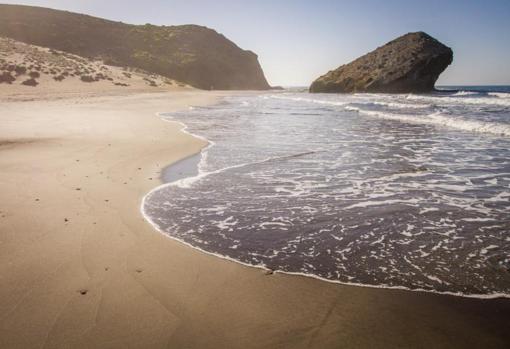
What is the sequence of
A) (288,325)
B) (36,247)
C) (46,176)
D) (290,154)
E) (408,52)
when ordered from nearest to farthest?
(288,325) < (36,247) < (46,176) < (290,154) < (408,52)

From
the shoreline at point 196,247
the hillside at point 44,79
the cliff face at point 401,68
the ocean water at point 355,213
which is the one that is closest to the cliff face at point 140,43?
the hillside at point 44,79

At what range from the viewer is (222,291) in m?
3.43

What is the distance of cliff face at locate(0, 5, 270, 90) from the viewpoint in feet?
246

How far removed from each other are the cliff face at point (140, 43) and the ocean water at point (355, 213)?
62.3 metres

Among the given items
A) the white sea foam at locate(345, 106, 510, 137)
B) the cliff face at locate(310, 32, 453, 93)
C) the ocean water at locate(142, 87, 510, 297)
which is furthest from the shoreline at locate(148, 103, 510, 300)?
the cliff face at locate(310, 32, 453, 93)

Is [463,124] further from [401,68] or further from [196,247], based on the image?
[401,68]

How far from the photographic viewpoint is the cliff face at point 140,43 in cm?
7509

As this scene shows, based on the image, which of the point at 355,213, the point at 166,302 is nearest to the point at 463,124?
the point at 355,213

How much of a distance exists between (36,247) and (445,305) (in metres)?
4.24

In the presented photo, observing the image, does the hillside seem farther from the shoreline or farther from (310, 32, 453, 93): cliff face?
(310, 32, 453, 93): cliff face

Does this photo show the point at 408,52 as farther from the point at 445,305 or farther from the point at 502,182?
the point at 445,305

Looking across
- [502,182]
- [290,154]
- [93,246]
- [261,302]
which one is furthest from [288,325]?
[290,154]

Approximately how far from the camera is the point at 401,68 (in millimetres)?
58531

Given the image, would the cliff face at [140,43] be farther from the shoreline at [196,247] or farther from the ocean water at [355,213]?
→ the ocean water at [355,213]
